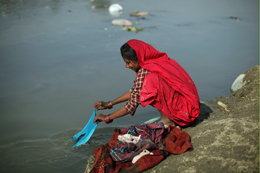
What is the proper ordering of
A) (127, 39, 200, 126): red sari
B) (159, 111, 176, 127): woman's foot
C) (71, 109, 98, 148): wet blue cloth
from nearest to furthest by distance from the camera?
(127, 39, 200, 126): red sari → (159, 111, 176, 127): woman's foot → (71, 109, 98, 148): wet blue cloth

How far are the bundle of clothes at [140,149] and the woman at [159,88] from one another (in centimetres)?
21

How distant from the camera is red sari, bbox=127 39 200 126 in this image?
8.91 feet

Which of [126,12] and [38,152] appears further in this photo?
[126,12]

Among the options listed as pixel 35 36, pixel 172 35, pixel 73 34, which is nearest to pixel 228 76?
pixel 172 35

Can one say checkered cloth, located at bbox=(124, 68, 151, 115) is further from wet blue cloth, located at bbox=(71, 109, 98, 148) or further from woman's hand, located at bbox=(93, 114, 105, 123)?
wet blue cloth, located at bbox=(71, 109, 98, 148)

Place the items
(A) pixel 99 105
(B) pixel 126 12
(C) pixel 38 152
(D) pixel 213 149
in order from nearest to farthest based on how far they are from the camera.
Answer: (D) pixel 213 149 < (A) pixel 99 105 < (C) pixel 38 152 < (B) pixel 126 12

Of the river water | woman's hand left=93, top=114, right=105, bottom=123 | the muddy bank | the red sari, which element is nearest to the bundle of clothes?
the muddy bank

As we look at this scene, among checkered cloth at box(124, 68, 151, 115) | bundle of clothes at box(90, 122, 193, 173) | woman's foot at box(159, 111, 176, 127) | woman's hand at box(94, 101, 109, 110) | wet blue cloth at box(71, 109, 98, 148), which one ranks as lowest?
wet blue cloth at box(71, 109, 98, 148)

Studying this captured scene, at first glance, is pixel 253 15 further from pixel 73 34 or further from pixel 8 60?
pixel 8 60

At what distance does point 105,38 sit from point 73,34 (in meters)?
1.08

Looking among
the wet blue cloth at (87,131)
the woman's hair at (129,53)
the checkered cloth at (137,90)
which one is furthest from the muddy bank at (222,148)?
the woman's hair at (129,53)

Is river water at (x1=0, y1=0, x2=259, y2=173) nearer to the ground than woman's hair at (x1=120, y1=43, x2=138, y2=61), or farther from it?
nearer to the ground

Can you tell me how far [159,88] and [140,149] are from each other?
2.27 feet

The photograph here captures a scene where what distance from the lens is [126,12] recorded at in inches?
432
